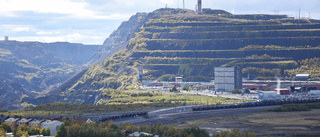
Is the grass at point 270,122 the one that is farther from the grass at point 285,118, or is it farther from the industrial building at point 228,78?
the industrial building at point 228,78

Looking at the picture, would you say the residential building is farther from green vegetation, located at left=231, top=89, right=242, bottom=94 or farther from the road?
green vegetation, located at left=231, top=89, right=242, bottom=94

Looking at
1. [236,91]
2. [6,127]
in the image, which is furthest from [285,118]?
[236,91]

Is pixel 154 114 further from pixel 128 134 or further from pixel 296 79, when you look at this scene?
pixel 296 79

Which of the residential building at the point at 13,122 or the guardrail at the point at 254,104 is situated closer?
the residential building at the point at 13,122

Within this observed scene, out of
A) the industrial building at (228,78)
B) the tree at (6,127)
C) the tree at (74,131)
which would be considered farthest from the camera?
the industrial building at (228,78)

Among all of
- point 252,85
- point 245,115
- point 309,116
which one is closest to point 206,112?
point 245,115

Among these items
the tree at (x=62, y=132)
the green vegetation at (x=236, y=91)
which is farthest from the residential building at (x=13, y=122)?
the green vegetation at (x=236, y=91)

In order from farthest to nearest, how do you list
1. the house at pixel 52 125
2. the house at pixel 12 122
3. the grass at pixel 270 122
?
the house at pixel 12 122 → the grass at pixel 270 122 → the house at pixel 52 125

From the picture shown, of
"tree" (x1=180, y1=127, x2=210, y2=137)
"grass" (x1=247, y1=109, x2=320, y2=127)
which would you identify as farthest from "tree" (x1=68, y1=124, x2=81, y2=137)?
"grass" (x1=247, y1=109, x2=320, y2=127)

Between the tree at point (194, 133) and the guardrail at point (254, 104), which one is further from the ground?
the tree at point (194, 133)
